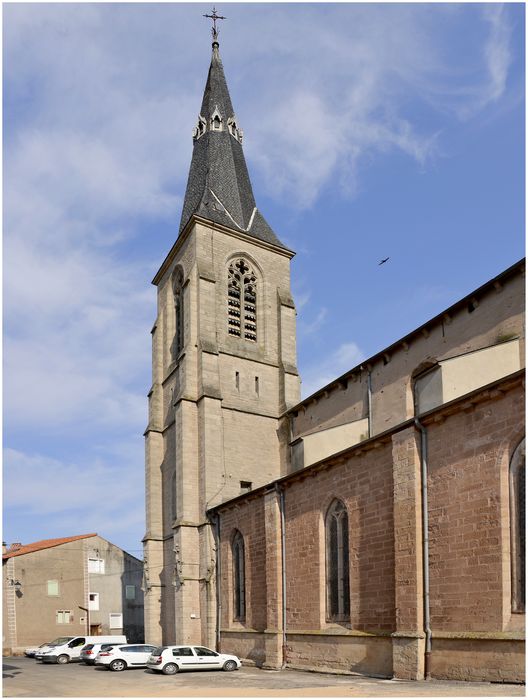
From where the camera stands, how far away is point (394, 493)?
17.2 metres

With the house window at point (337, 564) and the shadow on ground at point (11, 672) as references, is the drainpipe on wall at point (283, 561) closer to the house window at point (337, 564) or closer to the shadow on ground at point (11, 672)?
the house window at point (337, 564)

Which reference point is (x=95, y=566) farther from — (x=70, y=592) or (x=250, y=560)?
(x=250, y=560)

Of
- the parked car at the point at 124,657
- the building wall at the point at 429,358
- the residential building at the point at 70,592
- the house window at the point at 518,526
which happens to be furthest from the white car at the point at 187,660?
the residential building at the point at 70,592

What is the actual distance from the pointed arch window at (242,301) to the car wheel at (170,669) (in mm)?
15498

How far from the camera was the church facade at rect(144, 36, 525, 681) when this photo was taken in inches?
591

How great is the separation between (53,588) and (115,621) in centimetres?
453

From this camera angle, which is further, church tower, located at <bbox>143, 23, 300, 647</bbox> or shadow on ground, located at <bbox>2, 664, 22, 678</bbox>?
church tower, located at <bbox>143, 23, 300, 647</bbox>

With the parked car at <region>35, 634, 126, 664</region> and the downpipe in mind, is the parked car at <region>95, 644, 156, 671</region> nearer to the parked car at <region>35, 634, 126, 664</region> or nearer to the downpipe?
the downpipe

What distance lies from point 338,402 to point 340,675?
37.9 feet

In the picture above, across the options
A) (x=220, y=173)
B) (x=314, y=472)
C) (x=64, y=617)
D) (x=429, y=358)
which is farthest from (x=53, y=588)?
(x=429, y=358)

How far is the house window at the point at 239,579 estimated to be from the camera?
2670 cm

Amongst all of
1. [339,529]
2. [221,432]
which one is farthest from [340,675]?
[221,432]

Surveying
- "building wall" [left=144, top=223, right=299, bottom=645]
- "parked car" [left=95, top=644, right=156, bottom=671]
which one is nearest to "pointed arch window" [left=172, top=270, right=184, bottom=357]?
"building wall" [left=144, top=223, right=299, bottom=645]

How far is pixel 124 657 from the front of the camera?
978 inches
